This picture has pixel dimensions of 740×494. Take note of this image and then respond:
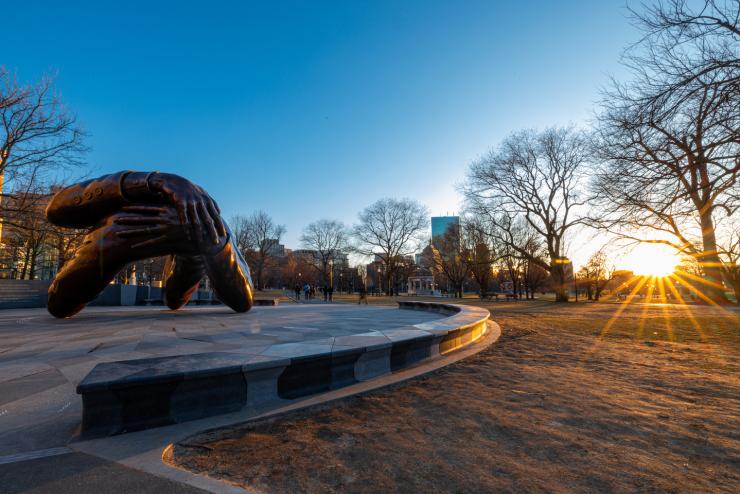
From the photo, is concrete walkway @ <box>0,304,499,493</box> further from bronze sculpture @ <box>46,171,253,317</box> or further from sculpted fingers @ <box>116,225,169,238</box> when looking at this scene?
sculpted fingers @ <box>116,225,169,238</box>

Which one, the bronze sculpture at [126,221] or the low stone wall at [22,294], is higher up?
the bronze sculpture at [126,221]

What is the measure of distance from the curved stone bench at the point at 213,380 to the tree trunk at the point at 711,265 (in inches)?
763

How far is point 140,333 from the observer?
6.79 meters

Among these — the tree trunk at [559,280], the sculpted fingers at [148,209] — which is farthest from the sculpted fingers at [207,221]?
the tree trunk at [559,280]

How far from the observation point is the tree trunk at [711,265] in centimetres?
1652

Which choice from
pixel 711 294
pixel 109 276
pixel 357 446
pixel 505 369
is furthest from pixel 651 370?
pixel 711 294

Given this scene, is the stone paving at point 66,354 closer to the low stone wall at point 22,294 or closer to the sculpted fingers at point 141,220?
the sculpted fingers at point 141,220

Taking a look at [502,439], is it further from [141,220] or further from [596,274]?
[596,274]

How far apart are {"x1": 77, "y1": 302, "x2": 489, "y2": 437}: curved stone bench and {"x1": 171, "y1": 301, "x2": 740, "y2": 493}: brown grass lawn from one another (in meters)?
0.42

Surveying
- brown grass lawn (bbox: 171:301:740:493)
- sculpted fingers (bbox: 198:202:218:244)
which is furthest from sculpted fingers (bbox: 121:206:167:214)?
brown grass lawn (bbox: 171:301:740:493)

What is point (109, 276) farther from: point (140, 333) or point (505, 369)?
point (505, 369)

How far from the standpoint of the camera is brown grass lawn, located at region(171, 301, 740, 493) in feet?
6.64

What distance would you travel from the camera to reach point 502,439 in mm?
2598

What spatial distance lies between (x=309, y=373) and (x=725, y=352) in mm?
7746
